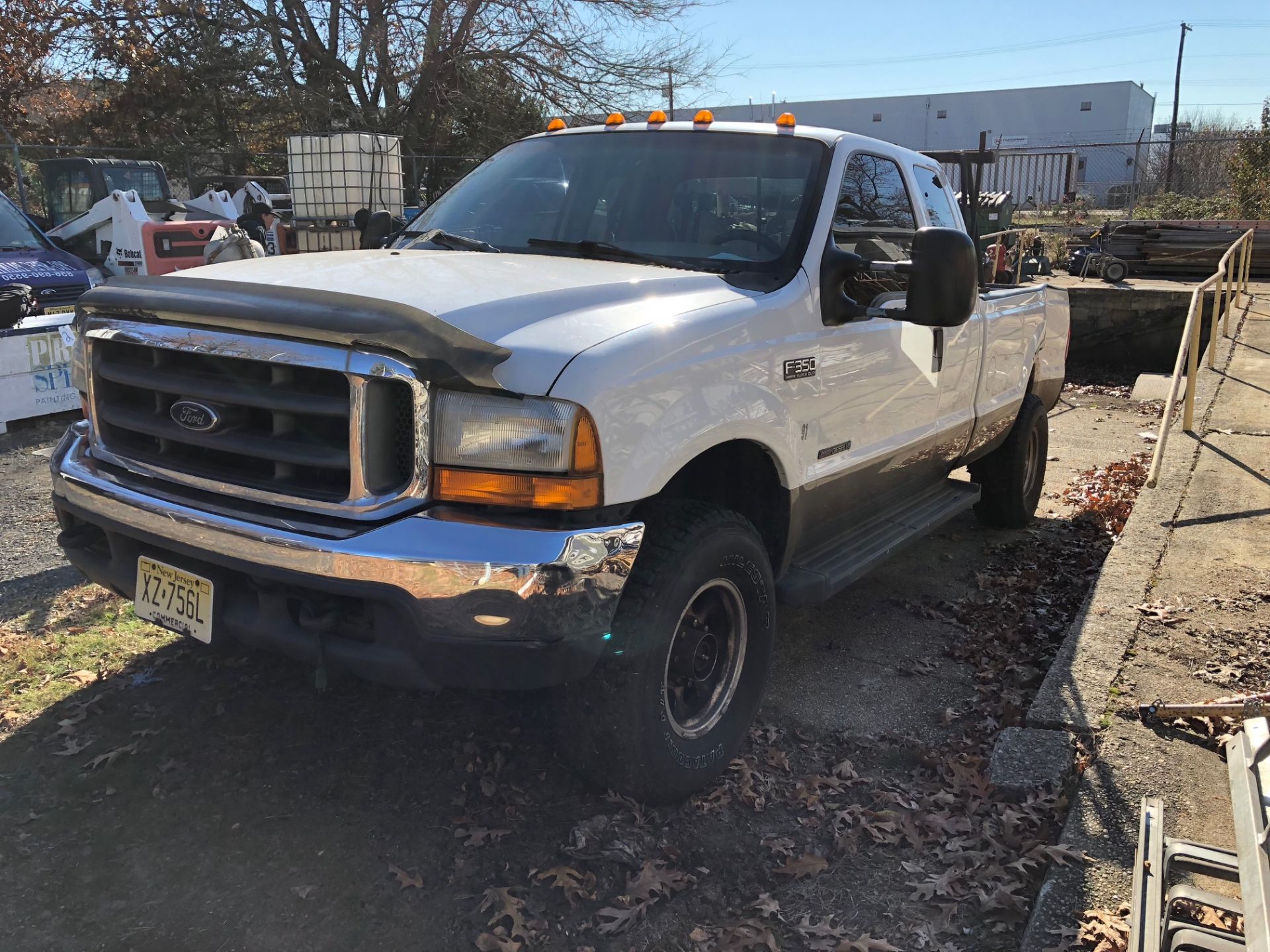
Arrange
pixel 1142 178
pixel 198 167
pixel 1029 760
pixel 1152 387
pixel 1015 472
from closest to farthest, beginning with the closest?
pixel 1029 760 → pixel 1015 472 → pixel 1152 387 → pixel 198 167 → pixel 1142 178

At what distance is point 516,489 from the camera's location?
2490mm

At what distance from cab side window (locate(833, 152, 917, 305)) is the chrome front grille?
6.29ft

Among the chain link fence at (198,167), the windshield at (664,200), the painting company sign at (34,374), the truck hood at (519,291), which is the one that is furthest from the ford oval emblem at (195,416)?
the chain link fence at (198,167)

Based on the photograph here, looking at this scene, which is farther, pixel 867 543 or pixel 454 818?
pixel 867 543

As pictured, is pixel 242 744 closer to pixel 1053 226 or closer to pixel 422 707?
pixel 422 707

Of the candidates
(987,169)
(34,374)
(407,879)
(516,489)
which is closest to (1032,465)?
(516,489)

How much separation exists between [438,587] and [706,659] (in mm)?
1088

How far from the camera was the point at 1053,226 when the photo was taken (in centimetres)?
2469

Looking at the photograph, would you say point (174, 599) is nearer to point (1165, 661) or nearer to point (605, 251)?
point (605, 251)

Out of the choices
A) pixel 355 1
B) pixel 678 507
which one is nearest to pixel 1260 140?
pixel 355 1

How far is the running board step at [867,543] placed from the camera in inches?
141

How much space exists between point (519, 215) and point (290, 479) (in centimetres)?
174

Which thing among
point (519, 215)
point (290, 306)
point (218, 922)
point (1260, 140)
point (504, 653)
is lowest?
point (218, 922)

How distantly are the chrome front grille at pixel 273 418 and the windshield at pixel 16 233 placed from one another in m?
9.49
